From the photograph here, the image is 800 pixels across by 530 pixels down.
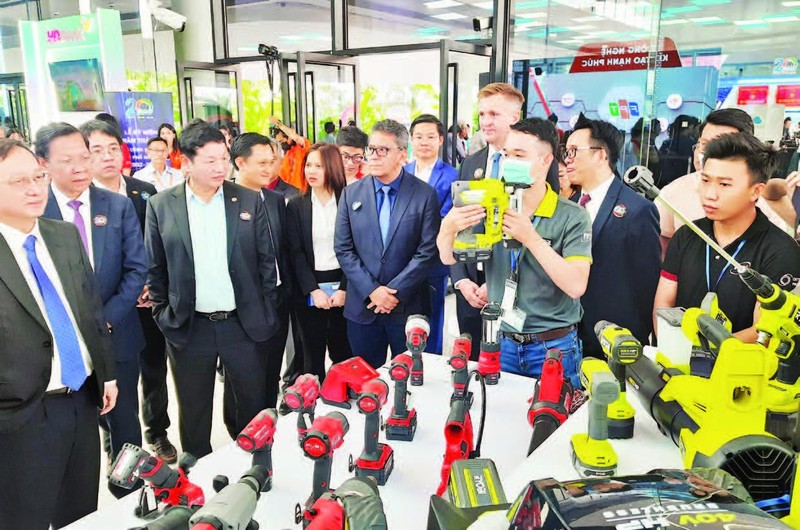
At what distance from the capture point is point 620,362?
1612mm

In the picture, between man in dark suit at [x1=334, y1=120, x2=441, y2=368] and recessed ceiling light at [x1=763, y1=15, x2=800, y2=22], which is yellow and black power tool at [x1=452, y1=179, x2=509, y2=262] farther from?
recessed ceiling light at [x1=763, y1=15, x2=800, y2=22]

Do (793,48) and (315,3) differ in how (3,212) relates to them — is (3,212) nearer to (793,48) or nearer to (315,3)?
(793,48)

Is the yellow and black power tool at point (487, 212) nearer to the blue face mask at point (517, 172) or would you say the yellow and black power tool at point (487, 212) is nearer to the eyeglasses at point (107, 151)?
the blue face mask at point (517, 172)

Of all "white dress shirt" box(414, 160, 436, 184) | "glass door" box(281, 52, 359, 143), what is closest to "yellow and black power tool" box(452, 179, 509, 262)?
"white dress shirt" box(414, 160, 436, 184)

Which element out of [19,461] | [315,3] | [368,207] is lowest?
[19,461]

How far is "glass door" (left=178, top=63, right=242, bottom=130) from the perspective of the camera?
7.86 meters

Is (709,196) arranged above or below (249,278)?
above

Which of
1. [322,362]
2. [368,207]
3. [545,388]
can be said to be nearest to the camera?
[545,388]

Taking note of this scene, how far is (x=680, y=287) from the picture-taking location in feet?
6.91

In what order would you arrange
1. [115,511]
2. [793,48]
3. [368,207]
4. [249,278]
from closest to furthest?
[115,511] → [249,278] → [368,207] → [793,48]

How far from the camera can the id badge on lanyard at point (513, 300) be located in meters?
2.13

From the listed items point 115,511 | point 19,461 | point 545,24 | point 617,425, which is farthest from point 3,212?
point 545,24

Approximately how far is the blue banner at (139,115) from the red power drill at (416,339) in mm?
4893

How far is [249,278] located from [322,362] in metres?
1.07
